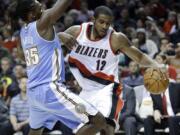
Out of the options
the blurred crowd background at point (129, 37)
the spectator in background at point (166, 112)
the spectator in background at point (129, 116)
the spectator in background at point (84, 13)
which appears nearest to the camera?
the spectator in background at point (166, 112)

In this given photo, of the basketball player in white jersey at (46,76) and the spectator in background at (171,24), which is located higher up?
the basketball player in white jersey at (46,76)

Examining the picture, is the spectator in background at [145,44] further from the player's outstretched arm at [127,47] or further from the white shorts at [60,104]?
the white shorts at [60,104]

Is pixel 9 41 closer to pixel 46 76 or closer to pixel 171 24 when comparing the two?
pixel 171 24

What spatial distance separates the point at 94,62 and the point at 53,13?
1355 mm

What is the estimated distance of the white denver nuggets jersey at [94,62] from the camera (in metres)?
7.30

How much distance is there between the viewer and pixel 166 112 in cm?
947

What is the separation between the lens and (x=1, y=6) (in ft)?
53.7

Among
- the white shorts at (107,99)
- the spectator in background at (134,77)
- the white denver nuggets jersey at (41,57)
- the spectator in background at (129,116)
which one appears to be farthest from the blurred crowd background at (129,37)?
the white denver nuggets jersey at (41,57)

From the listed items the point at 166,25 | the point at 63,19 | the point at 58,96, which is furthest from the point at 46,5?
the point at 58,96

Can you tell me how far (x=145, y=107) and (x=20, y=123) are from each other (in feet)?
7.10

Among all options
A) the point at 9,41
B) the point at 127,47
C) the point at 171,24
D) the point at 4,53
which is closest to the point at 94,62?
the point at 127,47

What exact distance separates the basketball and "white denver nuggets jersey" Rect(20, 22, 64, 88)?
1.47 m

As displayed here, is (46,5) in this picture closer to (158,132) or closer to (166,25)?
(166,25)

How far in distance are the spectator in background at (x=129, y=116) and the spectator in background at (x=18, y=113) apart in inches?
Result: 65.9
